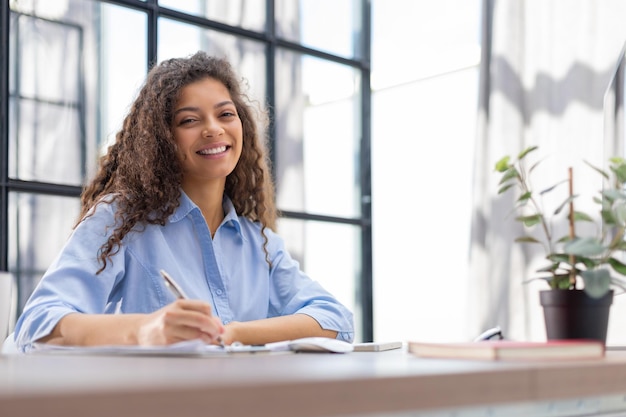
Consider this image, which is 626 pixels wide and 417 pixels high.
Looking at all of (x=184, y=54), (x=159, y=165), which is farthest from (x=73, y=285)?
(x=184, y=54)

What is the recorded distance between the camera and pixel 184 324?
1158 millimetres

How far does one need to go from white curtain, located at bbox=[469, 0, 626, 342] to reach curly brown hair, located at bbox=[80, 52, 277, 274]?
2305mm

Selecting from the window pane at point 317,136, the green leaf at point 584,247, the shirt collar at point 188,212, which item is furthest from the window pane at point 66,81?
the green leaf at point 584,247

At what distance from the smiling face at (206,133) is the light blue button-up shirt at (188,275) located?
10 cm

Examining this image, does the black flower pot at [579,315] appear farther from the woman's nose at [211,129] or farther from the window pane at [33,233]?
the window pane at [33,233]

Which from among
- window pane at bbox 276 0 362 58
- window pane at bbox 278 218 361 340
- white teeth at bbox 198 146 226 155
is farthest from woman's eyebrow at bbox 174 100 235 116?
window pane at bbox 276 0 362 58

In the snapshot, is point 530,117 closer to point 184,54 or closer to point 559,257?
point 184,54

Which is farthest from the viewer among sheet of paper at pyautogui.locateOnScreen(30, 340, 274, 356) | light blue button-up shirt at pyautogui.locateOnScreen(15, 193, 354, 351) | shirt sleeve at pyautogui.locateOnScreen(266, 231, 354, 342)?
shirt sleeve at pyautogui.locateOnScreen(266, 231, 354, 342)

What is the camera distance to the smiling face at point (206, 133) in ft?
6.14

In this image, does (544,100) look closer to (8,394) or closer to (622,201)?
(622,201)

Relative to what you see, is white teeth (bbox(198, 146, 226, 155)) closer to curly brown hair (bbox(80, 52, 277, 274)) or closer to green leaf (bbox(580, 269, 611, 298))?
curly brown hair (bbox(80, 52, 277, 274))

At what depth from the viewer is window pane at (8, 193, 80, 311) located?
3.02 meters

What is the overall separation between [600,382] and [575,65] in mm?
3524

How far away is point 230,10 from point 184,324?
289cm
